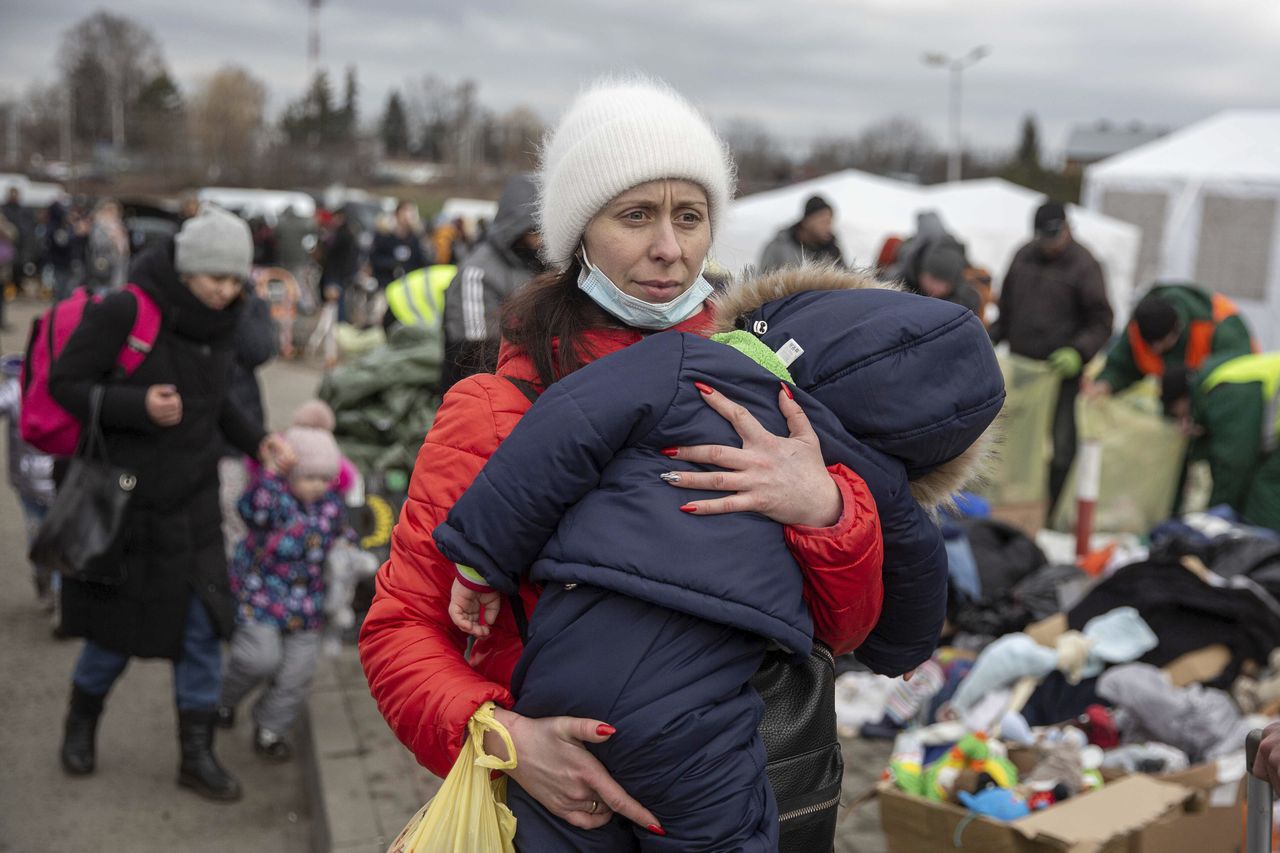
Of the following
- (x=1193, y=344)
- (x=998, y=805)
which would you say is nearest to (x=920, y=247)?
(x=1193, y=344)

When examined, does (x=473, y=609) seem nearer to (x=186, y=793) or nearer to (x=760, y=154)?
(x=186, y=793)

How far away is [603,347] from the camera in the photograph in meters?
1.88

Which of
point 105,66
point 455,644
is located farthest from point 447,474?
point 105,66

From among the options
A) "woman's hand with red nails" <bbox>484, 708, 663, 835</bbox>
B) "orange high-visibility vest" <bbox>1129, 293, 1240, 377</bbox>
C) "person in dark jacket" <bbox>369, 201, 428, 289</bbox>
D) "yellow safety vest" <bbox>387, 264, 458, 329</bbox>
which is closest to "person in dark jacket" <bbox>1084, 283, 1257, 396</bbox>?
"orange high-visibility vest" <bbox>1129, 293, 1240, 377</bbox>

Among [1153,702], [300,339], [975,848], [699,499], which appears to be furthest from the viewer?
[300,339]

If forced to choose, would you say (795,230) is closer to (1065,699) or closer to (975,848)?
(1065,699)

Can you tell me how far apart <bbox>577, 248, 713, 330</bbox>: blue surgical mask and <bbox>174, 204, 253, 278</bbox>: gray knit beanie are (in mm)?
2612

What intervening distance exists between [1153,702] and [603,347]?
3.24 meters

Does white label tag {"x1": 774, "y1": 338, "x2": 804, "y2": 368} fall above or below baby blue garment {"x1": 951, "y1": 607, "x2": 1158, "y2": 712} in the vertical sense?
above

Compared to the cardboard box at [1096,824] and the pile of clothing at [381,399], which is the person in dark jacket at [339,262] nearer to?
the pile of clothing at [381,399]

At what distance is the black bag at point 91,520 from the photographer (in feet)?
13.3

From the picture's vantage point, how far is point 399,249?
15.5 meters

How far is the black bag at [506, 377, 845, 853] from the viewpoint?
5.56ft

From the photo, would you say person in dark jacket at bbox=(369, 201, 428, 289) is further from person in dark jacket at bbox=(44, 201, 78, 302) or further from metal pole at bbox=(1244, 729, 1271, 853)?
metal pole at bbox=(1244, 729, 1271, 853)
